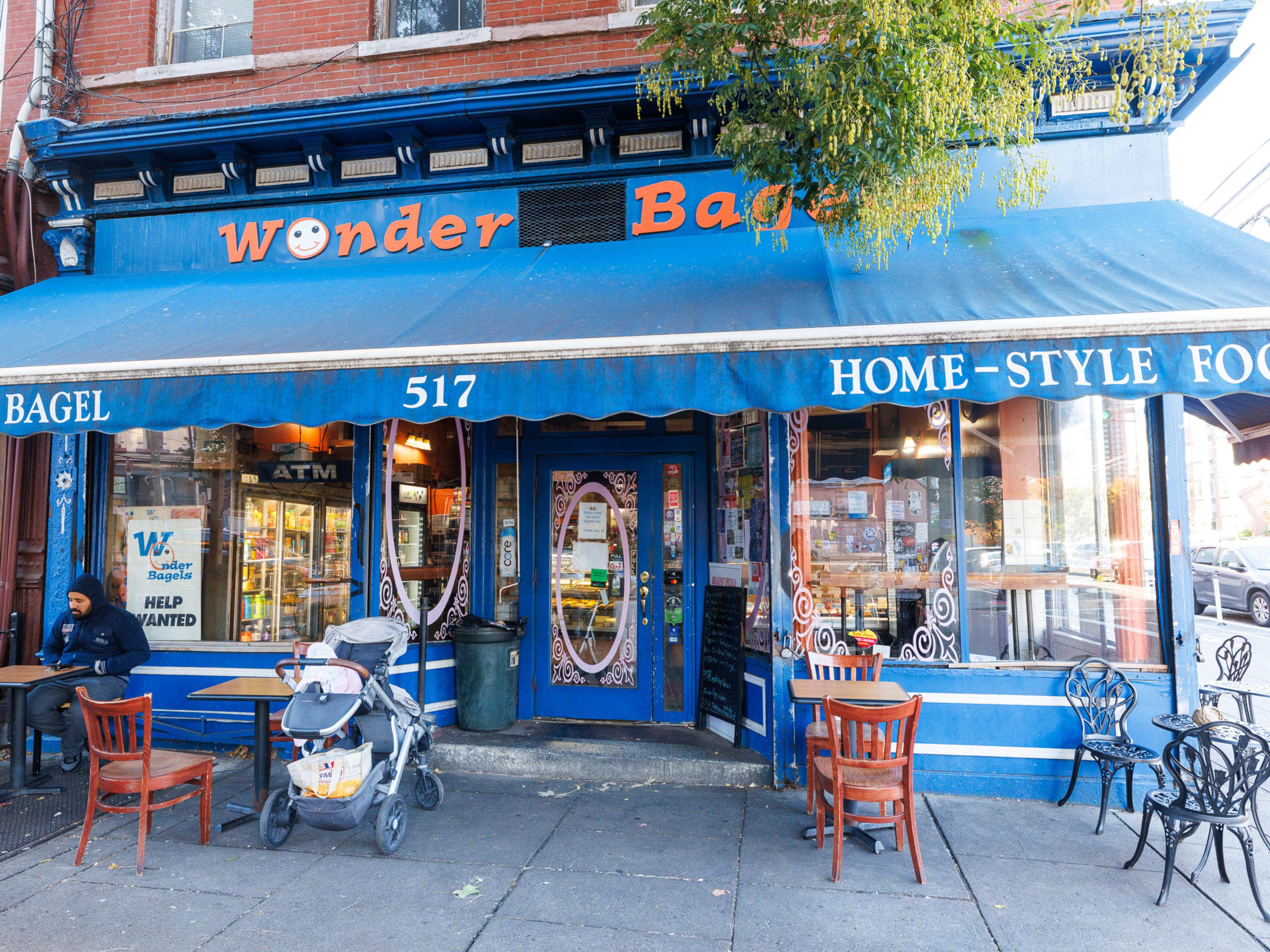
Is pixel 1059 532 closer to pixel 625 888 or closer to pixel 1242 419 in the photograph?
pixel 1242 419

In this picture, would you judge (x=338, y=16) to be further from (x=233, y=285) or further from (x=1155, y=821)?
(x=1155, y=821)

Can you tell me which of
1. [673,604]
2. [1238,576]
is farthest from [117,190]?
[1238,576]

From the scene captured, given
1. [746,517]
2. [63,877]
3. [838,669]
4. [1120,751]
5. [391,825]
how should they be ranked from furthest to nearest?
[746,517] → [838,669] → [1120,751] → [391,825] → [63,877]

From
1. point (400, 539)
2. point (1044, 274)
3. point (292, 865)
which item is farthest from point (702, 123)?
point (292, 865)

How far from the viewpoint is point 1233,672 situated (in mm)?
6918

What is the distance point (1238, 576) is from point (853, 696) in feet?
50.9

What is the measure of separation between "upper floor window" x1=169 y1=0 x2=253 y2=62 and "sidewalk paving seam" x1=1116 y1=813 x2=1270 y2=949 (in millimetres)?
10129

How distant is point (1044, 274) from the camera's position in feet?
16.3

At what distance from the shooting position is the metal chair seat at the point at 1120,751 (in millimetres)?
5000

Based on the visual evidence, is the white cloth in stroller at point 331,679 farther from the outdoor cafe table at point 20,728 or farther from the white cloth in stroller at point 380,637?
the outdoor cafe table at point 20,728

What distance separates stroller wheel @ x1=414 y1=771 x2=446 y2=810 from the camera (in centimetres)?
539

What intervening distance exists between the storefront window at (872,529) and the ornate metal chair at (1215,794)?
6.56 feet

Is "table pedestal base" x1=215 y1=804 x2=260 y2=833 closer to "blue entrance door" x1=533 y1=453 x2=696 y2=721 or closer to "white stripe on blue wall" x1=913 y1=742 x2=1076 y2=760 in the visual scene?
"blue entrance door" x1=533 y1=453 x2=696 y2=721

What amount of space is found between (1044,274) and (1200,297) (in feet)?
2.89
